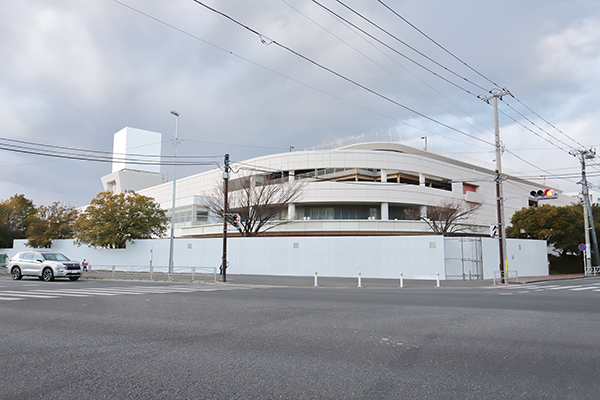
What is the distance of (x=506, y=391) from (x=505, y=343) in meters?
2.63

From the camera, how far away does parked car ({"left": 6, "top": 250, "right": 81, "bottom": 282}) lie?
924 inches

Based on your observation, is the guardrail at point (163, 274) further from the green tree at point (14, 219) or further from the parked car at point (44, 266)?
the green tree at point (14, 219)

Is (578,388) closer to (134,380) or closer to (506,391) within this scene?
(506,391)

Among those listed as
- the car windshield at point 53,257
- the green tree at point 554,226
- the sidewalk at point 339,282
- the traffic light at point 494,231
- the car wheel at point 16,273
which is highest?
the green tree at point 554,226

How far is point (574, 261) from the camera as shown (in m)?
51.2

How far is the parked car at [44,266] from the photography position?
2347 centimetres

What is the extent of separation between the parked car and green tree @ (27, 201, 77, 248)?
24.4 meters

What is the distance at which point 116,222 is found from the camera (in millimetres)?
40094

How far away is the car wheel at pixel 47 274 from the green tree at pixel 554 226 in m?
47.4

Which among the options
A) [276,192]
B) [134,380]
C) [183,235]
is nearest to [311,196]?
[276,192]

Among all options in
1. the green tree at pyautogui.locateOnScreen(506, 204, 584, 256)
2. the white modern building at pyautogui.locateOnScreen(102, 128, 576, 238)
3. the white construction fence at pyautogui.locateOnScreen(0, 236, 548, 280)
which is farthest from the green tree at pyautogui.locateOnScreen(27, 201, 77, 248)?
the green tree at pyautogui.locateOnScreen(506, 204, 584, 256)

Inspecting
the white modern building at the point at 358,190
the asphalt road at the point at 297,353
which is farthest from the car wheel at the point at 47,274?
the white modern building at the point at 358,190

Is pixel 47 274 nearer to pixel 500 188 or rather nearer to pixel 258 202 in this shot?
pixel 258 202

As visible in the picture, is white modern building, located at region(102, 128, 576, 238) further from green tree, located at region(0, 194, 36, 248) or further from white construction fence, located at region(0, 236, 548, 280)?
green tree, located at region(0, 194, 36, 248)
